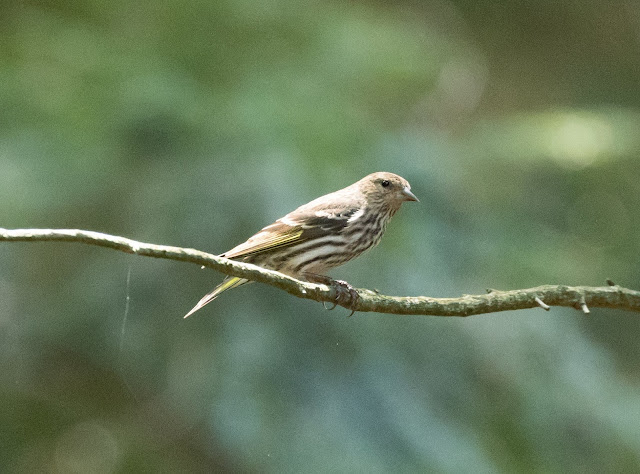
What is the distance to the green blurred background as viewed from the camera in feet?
15.5

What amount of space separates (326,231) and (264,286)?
648 millimetres

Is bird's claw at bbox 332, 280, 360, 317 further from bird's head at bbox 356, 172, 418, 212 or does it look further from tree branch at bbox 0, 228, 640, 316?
bird's head at bbox 356, 172, 418, 212

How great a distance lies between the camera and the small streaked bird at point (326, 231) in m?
4.19

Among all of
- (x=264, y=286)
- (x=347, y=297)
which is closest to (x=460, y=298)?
(x=347, y=297)

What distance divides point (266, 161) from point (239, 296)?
0.79 m

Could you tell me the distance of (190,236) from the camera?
4914 millimetres

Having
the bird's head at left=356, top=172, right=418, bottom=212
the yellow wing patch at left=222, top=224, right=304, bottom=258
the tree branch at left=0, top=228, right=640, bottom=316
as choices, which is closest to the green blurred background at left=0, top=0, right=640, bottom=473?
the bird's head at left=356, top=172, right=418, bottom=212

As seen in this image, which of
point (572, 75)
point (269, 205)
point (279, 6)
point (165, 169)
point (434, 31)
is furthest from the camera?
point (572, 75)

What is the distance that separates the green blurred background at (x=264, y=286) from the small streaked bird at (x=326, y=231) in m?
0.37

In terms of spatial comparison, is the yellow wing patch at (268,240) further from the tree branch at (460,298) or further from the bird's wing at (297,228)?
the tree branch at (460,298)

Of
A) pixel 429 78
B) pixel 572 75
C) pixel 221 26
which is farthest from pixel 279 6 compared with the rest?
pixel 572 75

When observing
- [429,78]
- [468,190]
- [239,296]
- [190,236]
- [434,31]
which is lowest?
[239,296]

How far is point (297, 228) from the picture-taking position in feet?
14.1

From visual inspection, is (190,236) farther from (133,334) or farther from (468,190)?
(468,190)
